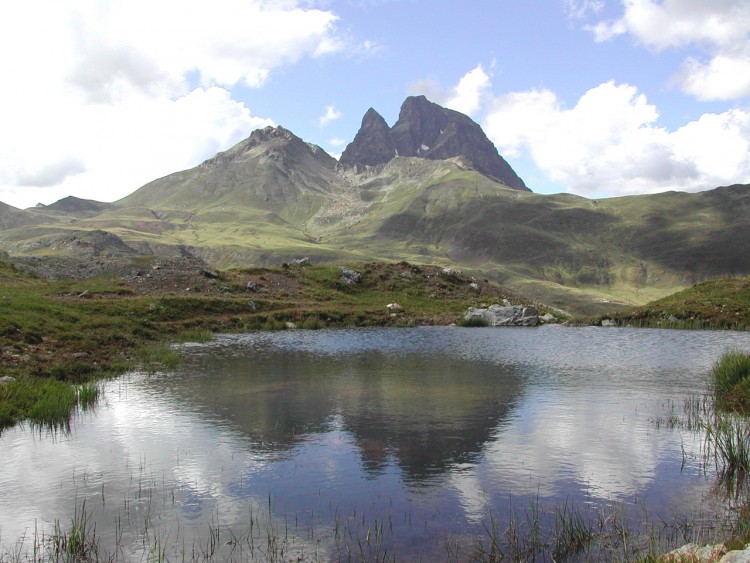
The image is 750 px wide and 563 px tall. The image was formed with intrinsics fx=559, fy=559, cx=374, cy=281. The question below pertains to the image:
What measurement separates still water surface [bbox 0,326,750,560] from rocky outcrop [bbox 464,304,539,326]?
3606 cm

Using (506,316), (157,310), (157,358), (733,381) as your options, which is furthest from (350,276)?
(733,381)

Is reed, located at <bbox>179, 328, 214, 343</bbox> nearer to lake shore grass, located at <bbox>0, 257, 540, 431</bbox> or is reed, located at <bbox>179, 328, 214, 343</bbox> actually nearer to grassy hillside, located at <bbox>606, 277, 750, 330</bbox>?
lake shore grass, located at <bbox>0, 257, 540, 431</bbox>

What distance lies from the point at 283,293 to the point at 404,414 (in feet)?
186

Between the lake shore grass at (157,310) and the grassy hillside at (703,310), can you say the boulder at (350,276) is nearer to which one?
the lake shore grass at (157,310)

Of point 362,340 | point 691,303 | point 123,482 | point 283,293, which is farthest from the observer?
point 283,293

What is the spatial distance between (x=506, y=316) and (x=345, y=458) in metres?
59.4

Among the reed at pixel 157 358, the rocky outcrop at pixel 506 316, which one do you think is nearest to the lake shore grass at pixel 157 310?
the reed at pixel 157 358

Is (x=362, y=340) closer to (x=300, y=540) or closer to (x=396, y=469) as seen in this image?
(x=396, y=469)

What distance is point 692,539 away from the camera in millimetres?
13953

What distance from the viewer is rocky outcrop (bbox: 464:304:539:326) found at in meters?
76.1

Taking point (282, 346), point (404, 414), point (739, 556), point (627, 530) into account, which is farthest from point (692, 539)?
point (282, 346)

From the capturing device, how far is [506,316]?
253 feet

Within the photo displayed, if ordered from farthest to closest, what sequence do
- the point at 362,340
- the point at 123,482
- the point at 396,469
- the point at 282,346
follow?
the point at 362,340
the point at 282,346
the point at 396,469
the point at 123,482

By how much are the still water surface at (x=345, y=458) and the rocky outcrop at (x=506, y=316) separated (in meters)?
36.1
